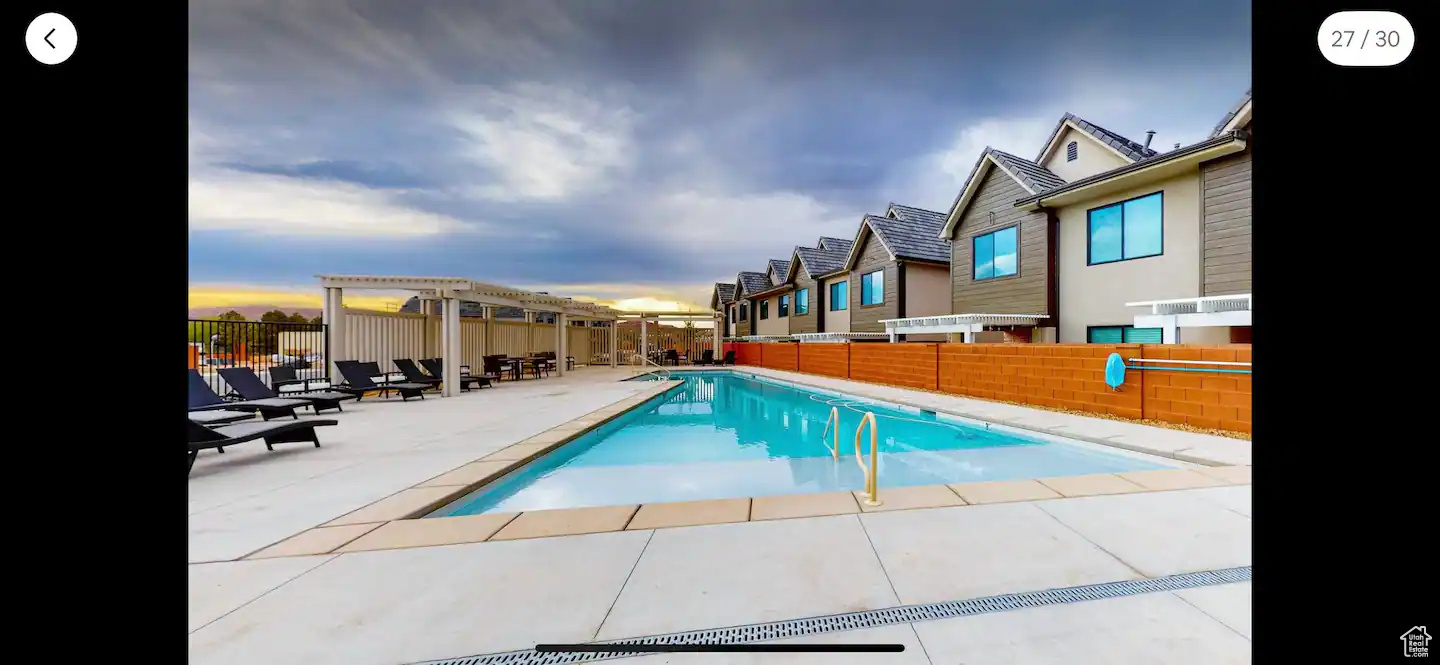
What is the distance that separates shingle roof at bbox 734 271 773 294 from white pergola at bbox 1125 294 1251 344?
19.8 metres

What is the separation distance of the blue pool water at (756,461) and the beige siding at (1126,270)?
4.44 metres

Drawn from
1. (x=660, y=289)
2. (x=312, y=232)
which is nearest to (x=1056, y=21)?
(x=312, y=232)

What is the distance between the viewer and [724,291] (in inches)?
1291

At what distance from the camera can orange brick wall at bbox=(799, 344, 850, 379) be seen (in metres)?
14.7

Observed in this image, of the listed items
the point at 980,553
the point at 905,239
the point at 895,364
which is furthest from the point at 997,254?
the point at 980,553

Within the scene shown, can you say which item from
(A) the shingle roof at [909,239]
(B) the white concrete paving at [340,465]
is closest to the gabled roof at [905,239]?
(A) the shingle roof at [909,239]

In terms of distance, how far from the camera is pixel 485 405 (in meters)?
9.04

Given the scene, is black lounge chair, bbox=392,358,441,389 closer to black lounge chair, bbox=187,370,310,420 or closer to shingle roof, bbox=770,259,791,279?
black lounge chair, bbox=187,370,310,420

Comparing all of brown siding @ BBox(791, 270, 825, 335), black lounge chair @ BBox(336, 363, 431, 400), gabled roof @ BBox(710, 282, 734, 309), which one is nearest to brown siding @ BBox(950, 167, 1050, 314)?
brown siding @ BBox(791, 270, 825, 335)

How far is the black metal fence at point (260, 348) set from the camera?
8.42 metres
